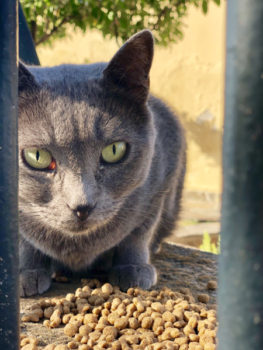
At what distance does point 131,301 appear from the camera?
144 centimetres

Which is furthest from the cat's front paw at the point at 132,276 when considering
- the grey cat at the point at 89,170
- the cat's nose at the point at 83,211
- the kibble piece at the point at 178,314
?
the cat's nose at the point at 83,211

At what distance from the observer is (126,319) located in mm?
1290

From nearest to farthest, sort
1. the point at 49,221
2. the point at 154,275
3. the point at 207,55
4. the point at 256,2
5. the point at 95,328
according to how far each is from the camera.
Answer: the point at 256,2, the point at 95,328, the point at 49,221, the point at 154,275, the point at 207,55

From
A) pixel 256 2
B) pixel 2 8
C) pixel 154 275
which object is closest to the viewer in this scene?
pixel 256 2

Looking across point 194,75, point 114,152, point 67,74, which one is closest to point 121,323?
point 114,152

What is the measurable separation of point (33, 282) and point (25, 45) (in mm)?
1157

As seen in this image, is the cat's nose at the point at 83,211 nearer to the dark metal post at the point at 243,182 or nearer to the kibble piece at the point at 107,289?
the kibble piece at the point at 107,289

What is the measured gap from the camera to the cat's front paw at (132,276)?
62.3 inches

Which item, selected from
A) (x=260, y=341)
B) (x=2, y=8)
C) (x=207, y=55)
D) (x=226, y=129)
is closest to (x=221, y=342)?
(x=260, y=341)

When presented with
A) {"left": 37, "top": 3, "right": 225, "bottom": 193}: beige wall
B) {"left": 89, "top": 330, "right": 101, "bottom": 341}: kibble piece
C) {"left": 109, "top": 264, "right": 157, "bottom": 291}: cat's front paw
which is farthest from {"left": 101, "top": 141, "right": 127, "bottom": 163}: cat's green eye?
{"left": 37, "top": 3, "right": 225, "bottom": 193}: beige wall

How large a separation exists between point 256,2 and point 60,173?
0.95 m

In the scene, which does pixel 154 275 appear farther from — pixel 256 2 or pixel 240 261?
pixel 256 2

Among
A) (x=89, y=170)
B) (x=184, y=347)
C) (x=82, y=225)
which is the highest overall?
(x=89, y=170)

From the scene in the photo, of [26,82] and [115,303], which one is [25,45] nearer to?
[26,82]
